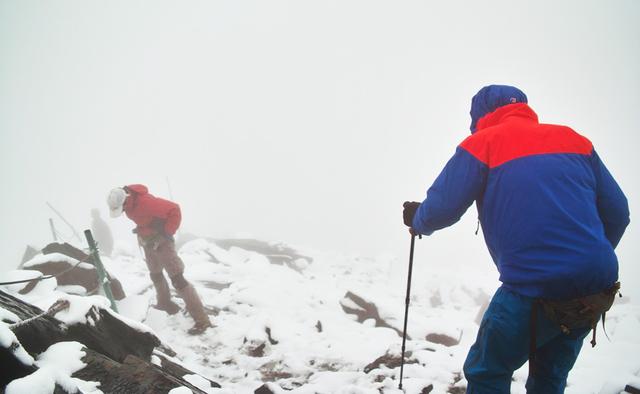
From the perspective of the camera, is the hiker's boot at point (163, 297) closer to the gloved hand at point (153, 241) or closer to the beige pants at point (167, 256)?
the beige pants at point (167, 256)

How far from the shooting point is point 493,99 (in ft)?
10.00

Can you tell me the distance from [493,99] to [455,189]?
1.15 metres

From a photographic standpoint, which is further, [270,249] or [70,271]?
[270,249]

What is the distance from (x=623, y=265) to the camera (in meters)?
59.8

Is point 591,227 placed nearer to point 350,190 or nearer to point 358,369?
point 358,369

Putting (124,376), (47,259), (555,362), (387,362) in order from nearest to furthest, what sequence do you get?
(555,362) → (124,376) → (387,362) → (47,259)

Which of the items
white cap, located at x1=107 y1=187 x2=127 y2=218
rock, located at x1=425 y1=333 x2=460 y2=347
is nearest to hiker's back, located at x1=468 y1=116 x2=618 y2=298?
rock, located at x1=425 y1=333 x2=460 y2=347

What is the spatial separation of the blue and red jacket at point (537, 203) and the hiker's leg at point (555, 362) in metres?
0.59

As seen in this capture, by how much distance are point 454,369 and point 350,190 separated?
171 meters

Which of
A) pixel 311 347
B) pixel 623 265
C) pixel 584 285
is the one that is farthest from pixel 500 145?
pixel 623 265

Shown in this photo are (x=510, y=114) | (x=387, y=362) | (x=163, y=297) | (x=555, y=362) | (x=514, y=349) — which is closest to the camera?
(x=514, y=349)

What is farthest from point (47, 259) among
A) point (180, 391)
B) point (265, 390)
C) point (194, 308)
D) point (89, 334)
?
point (180, 391)

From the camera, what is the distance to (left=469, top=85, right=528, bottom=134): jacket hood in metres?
3.00

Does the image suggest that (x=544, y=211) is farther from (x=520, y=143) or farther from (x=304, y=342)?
(x=304, y=342)
